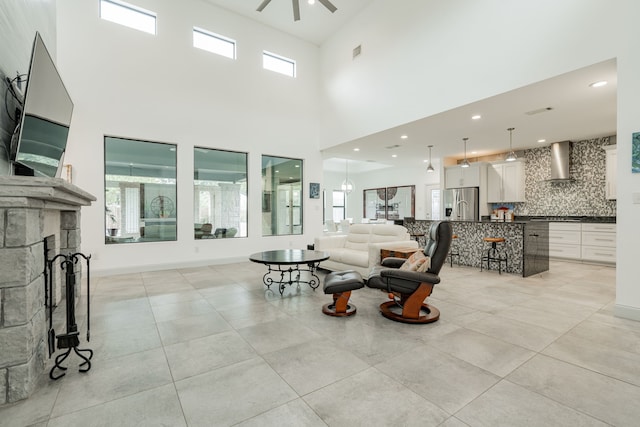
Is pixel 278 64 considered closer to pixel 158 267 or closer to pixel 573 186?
pixel 158 267

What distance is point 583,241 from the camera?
6.39m

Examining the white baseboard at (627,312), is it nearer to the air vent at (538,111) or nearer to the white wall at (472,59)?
the white wall at (472,59)

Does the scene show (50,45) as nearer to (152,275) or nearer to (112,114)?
(112,114)

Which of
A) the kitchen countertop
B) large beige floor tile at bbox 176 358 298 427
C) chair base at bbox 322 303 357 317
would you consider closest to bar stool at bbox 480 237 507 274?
the kitchen countertop

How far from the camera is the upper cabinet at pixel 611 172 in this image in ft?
19.9

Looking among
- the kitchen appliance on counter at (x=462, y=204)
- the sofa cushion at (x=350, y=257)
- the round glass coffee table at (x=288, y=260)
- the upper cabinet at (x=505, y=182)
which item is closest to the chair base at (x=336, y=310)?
the round glass coffee table at (x=288, y=260)

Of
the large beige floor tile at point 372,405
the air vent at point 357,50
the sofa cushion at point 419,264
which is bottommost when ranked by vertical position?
the large beige floor tile at point 372,405

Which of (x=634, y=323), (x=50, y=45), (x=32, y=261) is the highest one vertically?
(x=50, y=45)

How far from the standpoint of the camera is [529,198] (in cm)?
776

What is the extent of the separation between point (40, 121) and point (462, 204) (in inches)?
341

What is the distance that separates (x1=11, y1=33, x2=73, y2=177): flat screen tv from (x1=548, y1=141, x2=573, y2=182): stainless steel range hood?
907 cm

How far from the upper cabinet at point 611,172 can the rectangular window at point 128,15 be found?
9.44 m

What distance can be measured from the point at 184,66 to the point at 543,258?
26.0 feet

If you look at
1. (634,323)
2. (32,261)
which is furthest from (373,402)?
(634,323)
